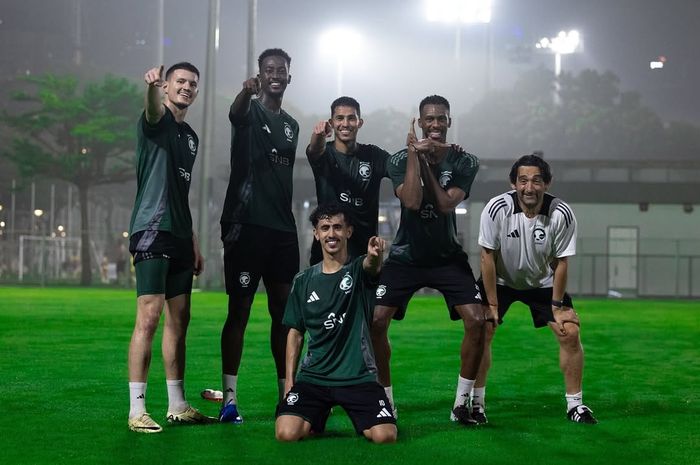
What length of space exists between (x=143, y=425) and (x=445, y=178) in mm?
2711

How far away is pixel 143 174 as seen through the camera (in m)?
6.94

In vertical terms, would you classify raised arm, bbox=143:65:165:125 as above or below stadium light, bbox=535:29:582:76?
below

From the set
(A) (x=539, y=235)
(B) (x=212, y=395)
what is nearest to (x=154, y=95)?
(A) (x=539, y=235)

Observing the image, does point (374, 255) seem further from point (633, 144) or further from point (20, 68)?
point (20, 68)

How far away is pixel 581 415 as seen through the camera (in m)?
7.39

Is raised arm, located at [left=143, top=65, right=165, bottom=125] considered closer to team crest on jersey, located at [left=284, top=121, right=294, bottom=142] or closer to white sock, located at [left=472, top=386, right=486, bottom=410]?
team crest on jersey, located at [left=284, top=121, right=294, bottom=142]

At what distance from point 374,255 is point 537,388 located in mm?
3712

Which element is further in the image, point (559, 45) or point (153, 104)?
point (559, 45)

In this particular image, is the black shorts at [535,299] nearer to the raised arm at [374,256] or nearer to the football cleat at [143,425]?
the raised arm at [374,256]

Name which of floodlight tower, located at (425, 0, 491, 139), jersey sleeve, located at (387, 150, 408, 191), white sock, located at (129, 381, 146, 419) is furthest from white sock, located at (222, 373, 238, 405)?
floodlight tower, located at (425, 0, 491, 139)

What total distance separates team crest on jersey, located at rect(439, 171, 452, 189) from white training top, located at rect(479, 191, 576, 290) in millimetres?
339

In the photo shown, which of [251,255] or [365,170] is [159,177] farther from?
[365,170]

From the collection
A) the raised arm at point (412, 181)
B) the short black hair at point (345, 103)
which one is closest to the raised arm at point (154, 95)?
the short black hair at point (345, 103)

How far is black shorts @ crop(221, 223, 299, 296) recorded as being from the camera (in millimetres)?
7469
